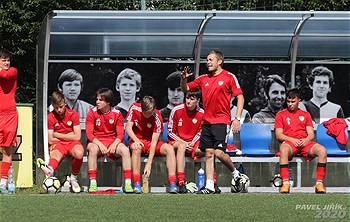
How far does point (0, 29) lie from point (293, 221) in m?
13.0

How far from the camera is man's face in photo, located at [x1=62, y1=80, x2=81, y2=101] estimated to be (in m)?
14.0

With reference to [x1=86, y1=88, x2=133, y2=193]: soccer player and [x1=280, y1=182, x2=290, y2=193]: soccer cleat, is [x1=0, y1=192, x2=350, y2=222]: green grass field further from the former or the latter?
[x1=86, y1=88, x2=133, y2=193]: soccer player

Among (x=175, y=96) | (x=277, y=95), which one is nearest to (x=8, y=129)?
(x=175, y=96)

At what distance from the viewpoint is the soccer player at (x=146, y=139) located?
1242 cm

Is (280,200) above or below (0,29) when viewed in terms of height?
below

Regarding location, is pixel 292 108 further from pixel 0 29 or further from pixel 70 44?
pixel 0 29

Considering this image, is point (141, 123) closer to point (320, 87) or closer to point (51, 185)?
point (51, 185)

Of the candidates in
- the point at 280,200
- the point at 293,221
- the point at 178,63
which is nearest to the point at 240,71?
the point at 178,63

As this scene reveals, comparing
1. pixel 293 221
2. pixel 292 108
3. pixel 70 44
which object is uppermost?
pixel 70 44

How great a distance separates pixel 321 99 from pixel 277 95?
690mm

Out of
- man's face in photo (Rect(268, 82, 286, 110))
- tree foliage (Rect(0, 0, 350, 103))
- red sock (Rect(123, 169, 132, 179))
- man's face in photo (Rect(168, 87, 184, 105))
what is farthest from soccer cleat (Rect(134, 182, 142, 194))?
tree foliage (Rect(0, 0, 350, 103))

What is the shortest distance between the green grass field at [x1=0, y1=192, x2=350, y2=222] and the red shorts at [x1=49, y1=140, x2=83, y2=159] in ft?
6.23

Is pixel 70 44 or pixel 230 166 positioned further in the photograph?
pixel 70 44

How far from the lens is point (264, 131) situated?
13.7 meters
